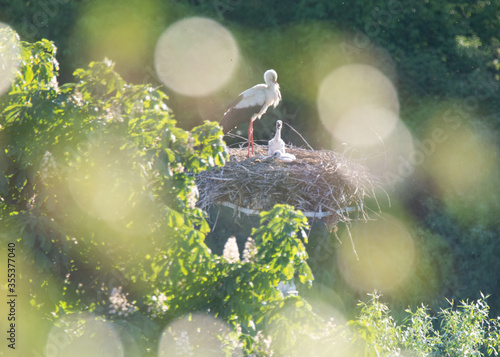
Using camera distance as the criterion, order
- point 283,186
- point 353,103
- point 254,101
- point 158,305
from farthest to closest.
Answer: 1. point 353,103
2. point 254,101
3. point 283,186
4. point 158,305

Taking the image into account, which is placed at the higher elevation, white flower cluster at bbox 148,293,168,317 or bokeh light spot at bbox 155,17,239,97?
white flower cluster at bbox 148,293,168,317

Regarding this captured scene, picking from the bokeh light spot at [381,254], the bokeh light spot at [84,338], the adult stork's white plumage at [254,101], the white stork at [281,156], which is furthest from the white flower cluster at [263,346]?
the bokeh light spot at [381,254]

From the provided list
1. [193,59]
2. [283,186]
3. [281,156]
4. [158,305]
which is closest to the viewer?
[158,305]

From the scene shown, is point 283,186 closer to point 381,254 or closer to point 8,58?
point 8,58

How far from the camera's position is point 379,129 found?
35.4ft

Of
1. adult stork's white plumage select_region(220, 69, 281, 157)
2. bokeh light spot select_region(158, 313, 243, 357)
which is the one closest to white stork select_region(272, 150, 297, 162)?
adult stork's white plumage select_region(220, 69, 281, 157)

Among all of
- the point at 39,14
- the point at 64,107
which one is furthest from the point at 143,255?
the point at 39,14

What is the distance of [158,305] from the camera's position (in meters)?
3.07

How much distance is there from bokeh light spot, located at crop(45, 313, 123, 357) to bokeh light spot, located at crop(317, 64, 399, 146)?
825 cm

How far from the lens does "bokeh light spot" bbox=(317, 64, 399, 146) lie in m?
10.6

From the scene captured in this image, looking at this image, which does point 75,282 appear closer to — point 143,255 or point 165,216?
point 143,255

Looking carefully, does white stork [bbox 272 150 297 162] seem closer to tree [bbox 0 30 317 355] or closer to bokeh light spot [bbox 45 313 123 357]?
tree [bbox 0 30 317 355]

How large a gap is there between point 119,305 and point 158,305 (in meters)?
0.28

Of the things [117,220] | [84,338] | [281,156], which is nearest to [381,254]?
[281,156]
